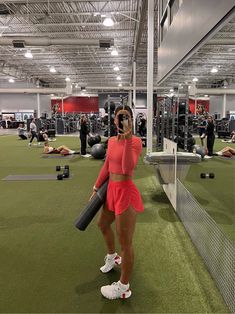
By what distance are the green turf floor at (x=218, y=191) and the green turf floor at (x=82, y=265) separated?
644mm

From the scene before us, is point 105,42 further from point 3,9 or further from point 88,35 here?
point 3,9

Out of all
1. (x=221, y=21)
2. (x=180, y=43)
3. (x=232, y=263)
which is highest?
(x=180, y=43)

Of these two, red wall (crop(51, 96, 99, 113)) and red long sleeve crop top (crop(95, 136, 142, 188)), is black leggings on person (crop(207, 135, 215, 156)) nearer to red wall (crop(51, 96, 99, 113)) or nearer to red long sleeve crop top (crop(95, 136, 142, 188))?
red long sleeve crop top (crop(95, 136, 142, 188))

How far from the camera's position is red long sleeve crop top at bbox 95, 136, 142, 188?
7.06 feet

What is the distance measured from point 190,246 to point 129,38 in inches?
484

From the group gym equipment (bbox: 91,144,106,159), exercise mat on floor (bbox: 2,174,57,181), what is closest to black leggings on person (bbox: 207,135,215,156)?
gym equipment (bbox: 91,144,106,159)

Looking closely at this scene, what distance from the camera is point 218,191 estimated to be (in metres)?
5.86

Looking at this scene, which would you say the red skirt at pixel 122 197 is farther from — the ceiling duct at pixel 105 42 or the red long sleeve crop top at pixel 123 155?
the ceiling duct at pixel 105 42

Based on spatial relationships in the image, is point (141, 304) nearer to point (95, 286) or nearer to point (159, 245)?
point (95, 286)

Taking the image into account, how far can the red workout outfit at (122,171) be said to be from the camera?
7.16 feet

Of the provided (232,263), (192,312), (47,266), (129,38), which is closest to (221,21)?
(232,263)

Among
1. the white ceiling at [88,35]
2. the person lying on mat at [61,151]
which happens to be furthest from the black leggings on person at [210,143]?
the person lying on mat at [61,151]

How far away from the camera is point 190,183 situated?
21.9 ft

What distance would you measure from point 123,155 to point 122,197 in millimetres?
333
